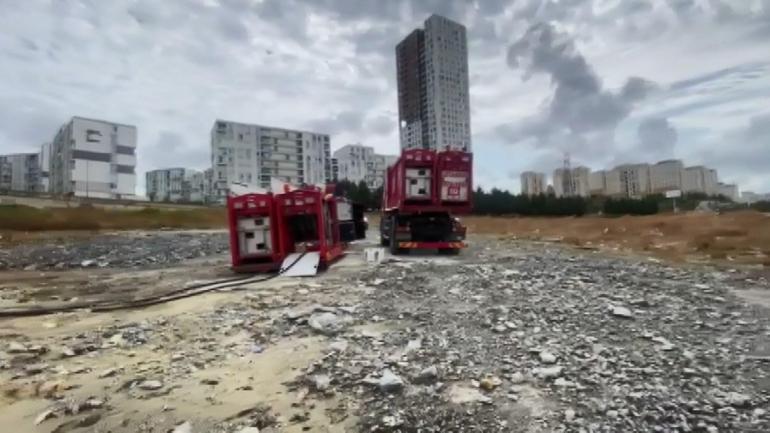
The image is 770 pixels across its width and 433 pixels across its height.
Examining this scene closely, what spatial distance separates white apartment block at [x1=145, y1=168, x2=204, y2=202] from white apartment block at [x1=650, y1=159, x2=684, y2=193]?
7622 cm

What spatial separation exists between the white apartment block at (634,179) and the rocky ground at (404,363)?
79798 mm

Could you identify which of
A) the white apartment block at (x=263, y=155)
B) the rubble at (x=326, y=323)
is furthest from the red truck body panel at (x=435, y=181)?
the white apartment block at (x=263, y=155)

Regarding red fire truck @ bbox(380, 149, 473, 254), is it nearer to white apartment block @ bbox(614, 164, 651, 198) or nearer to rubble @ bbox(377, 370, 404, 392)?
rubble @ bbox(377, 370, 404, 392)

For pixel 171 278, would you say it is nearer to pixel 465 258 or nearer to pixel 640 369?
pixel 465 258

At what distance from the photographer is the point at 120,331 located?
611 centimetres

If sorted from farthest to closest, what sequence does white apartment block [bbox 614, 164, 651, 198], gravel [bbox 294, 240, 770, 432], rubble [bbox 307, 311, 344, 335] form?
white apartment block [bbox 614, 164, 651, 198]
rubble [bbox 307, 311, 344, 335]
gravel [bbox 294, 240, 770, 432]

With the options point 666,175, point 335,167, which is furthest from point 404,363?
point 666,175

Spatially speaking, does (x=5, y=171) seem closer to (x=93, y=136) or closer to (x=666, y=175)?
(x=93, y=136)

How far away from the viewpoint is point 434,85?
42438 mm

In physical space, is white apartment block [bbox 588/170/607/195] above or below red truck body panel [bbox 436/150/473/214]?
above

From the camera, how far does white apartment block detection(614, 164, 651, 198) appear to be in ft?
260

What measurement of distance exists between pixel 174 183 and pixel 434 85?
72.8 meters

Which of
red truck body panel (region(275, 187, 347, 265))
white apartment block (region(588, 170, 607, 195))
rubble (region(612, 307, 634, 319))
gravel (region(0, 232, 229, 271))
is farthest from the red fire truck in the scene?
white apartment block (region(588, 170, 607, 195))

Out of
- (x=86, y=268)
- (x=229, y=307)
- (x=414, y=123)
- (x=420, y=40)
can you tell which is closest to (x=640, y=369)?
(x=229, y=307)
